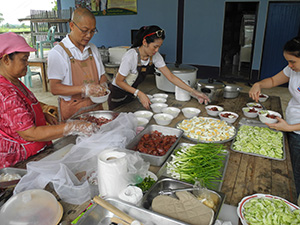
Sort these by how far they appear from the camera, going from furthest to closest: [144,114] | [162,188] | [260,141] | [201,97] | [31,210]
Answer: [201,97], [144,114], [260,141], [162,188], [31,210]

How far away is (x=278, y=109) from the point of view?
9.41 ft

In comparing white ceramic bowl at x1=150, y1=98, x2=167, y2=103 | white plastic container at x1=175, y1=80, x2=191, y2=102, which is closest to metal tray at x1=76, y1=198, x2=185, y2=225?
white ceramic bowl at x1=150, y1=98, x2=167, y2=103

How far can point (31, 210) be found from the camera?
1.12 m

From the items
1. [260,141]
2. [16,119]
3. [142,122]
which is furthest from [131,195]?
[260,141]

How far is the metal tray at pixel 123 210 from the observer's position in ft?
3.51

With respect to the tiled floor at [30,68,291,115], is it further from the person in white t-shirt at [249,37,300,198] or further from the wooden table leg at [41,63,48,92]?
the person in white t-shirt at [249,37,300,198]

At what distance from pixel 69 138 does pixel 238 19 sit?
9.09 meters

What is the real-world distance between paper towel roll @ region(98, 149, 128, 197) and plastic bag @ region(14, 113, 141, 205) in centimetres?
15

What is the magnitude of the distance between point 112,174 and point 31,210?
42cm

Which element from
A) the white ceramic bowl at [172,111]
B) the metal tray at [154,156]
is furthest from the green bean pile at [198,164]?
the white ceramic bowl at [172,111]

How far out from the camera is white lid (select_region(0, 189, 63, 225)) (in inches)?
42.5

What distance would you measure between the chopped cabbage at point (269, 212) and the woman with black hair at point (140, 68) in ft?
5.46

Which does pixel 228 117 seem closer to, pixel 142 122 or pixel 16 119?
pixel 142 122

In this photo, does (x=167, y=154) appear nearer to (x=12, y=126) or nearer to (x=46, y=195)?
(x=46, y=195)
